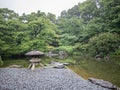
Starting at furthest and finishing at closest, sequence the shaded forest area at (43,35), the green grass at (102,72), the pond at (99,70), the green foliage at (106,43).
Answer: the green foliage at (106,43) < the shaded forest area at (43,35) < the pond at (99,70) < the green grass at (102,72)

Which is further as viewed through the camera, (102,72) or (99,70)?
(99,70)

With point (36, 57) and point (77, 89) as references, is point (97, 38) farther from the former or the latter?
point (77, 89)

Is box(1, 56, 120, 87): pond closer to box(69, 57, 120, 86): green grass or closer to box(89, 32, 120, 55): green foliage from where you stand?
box(69, 57, 120, 86): green grass

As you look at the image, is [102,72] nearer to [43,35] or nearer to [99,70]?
[99,70]

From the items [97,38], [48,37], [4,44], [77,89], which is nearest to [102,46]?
[97,38]

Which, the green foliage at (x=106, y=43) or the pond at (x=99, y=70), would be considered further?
the green foliage at (x=106, y=43)

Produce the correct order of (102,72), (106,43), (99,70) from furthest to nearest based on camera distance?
(106,43)
(99,70)
(102,72)

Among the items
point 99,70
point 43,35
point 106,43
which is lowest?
point 99,70

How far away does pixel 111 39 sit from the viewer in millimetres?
19078

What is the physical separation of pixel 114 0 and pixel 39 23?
36.0 feet

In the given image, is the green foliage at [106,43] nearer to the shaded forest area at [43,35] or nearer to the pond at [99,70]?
the shaded forest area at [43,35]

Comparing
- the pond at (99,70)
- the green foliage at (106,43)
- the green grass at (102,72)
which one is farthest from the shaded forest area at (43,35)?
the green grass at (102,72)

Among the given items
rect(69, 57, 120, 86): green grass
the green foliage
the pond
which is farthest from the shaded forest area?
rect(69, 57, 120, 86): green grass

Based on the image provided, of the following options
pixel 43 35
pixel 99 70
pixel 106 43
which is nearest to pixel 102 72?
pixel 99 70
